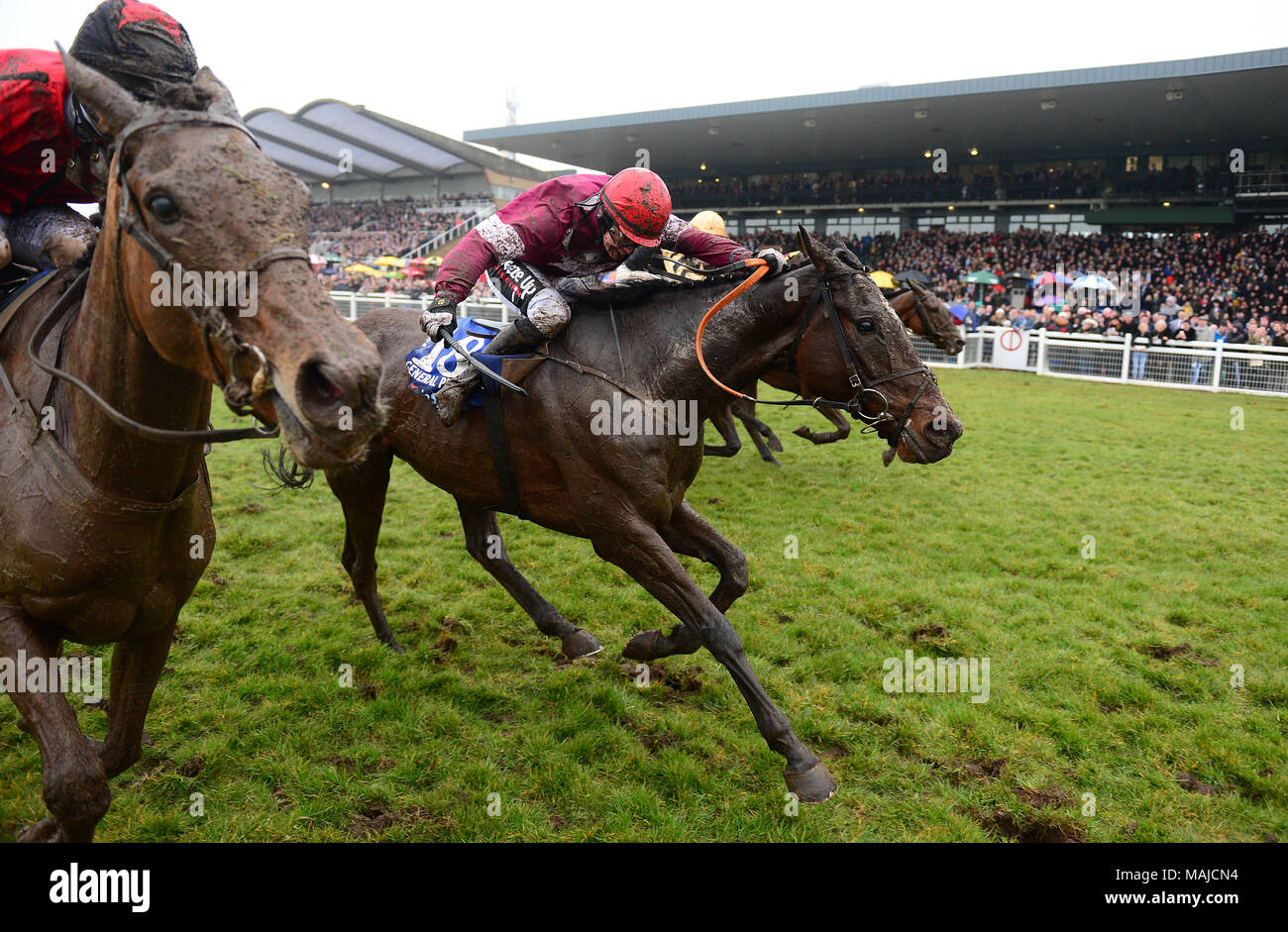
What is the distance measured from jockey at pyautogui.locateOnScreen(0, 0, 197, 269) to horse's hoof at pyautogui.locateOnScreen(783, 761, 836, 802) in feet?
10.5

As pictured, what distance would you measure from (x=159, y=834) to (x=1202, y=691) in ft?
17.1

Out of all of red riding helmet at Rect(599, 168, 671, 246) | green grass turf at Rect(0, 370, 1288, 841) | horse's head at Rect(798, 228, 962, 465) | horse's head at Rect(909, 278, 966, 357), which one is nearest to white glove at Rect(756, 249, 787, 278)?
horse's head at Rect(798, 228, 962, 465)

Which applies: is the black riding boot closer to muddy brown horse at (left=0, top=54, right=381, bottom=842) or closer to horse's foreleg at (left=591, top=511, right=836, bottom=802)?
horse's foreleg at (left=591, top=511, right=836, bottom=802)

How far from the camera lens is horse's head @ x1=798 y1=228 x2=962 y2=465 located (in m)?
3.78

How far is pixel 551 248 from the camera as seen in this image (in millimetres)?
4121

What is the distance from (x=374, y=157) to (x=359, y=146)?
9.40 ft

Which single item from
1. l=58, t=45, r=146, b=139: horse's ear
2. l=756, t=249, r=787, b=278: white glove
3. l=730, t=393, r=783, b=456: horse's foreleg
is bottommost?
l=730, t=393, r=783, b=456: horse's foreleg

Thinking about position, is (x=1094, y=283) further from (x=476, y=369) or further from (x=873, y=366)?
(x=476, y=369)

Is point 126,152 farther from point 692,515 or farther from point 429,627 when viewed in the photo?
point 429,627

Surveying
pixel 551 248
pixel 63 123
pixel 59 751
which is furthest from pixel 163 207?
pixel 551 248

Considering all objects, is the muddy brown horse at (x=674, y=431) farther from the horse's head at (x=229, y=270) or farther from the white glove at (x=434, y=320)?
the horse's head at (x=229, y=270)

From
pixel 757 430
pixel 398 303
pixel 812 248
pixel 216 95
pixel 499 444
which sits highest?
pixel 398 303

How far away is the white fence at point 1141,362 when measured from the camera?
16.7 m
